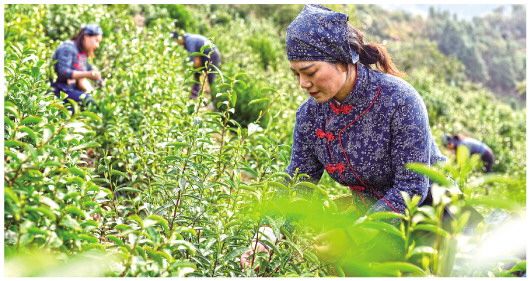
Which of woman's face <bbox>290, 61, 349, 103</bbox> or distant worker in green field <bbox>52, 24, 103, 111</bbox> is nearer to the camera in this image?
woman's face <bbox>290, 61, 349, 103</bbox>

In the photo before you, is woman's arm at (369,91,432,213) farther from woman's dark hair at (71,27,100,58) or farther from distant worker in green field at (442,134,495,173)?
distant worker in green field at (442,134,495,173)

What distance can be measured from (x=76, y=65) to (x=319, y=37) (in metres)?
3.81

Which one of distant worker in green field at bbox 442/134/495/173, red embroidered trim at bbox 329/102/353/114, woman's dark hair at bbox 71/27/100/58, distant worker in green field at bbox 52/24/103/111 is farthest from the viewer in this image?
distant worker in green field at bbox 442/134/495/173

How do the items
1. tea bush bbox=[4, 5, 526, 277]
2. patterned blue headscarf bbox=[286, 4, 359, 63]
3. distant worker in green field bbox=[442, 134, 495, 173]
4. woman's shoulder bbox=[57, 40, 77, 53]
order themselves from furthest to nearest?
distant worker in green field bbox=[442, 134, 495, 173] < woman's shoulder bbox=[57, 40, 77, 53] < patterned blue headscarf bbox=[286, 4, 359, 63] < tea bush bbox=[4, 5, 526, 277]

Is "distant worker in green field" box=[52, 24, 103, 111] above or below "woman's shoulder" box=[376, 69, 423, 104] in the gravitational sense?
below

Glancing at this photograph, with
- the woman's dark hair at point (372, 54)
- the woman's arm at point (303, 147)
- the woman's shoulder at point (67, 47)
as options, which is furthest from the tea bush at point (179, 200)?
the woman's shoulder at point (67, 47)

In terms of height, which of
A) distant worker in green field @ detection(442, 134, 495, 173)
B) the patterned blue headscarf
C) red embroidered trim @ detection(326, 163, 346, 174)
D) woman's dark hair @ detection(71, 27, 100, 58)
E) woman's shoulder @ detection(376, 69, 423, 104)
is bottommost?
distant worker in green field @ detection(442, 134, 495, 173)

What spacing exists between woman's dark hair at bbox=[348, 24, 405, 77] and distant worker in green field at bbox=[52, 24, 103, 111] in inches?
131

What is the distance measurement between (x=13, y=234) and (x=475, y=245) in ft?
2.75

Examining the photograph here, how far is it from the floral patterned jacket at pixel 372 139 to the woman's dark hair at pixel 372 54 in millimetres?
38

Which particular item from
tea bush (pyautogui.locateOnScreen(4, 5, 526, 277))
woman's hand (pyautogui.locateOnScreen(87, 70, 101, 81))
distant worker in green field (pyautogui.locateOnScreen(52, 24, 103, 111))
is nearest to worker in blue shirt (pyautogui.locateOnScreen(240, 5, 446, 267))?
tea bush (pyautogui.locateOnScreen(4, 5, 526, 277))

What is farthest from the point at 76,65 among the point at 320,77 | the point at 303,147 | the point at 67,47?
the point at 320,77

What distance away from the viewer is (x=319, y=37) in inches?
79.8

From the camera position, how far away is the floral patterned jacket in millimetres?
2061
